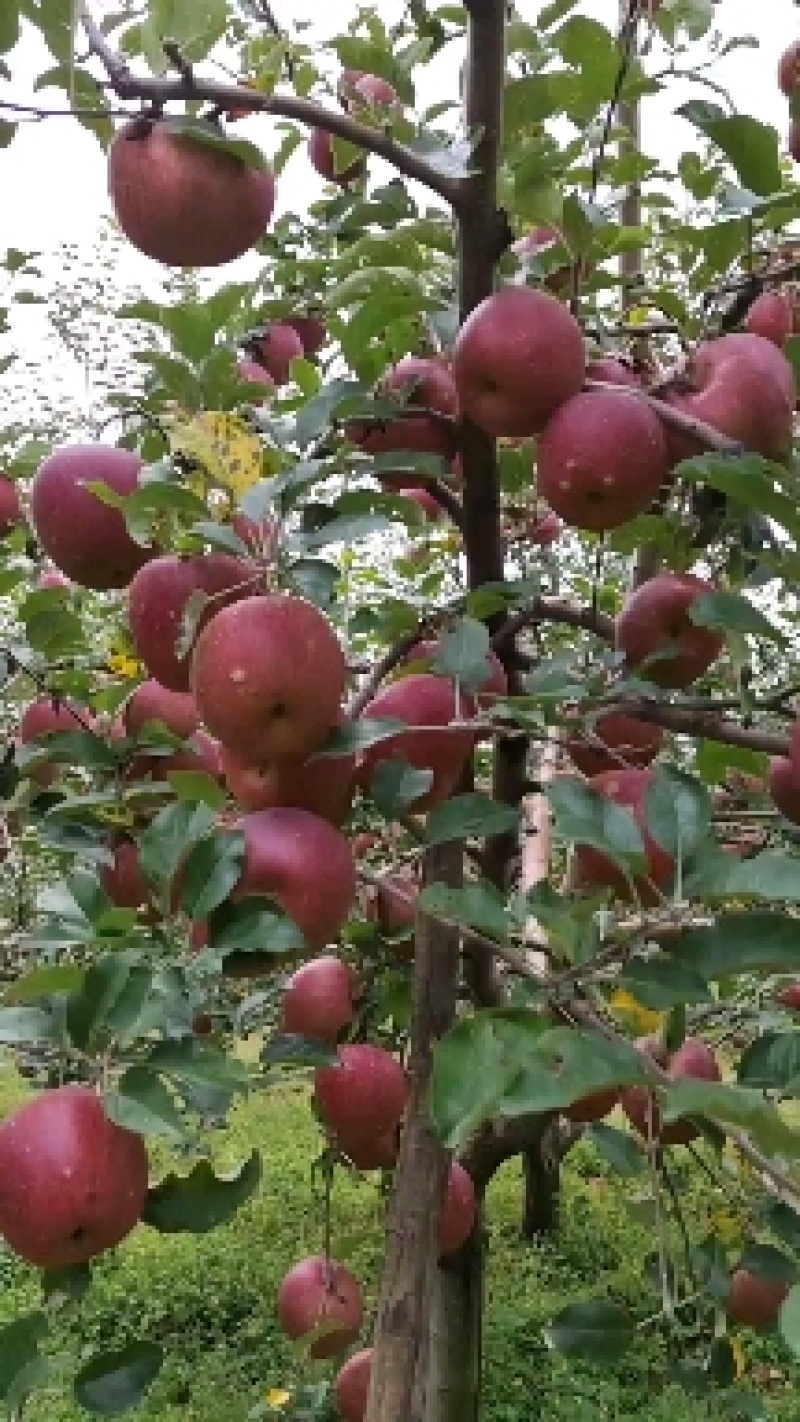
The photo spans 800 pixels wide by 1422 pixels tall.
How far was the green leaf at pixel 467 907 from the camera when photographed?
0.71 meters

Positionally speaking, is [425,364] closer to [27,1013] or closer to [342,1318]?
[27,1013]

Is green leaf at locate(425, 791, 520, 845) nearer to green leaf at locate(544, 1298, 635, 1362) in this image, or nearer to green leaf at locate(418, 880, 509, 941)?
green leaf at locate(418, 880, 509, 941)

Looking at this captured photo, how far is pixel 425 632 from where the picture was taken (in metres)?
1.05

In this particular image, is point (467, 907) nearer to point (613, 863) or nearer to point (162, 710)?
point (613, 863)

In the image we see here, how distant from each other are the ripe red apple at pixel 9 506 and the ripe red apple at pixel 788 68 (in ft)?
2.60

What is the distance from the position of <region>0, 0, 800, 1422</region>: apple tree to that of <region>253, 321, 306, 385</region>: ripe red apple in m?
0.09

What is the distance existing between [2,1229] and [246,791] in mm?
277

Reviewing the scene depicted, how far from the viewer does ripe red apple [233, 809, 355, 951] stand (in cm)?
79

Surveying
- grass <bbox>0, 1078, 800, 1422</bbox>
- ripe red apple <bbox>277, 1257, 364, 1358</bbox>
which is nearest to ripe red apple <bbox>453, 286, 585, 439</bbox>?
ripe red apple <bbox>277, 1257, 364, 1358</bbox>

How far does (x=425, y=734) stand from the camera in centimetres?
93

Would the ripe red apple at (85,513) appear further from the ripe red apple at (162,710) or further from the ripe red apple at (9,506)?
the ripe red apple at (9,506)

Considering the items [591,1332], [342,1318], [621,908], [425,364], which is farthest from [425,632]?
[342,1318]

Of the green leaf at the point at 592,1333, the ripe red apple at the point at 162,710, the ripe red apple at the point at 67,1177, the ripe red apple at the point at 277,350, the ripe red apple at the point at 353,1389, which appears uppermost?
the ripe red apple at the point at 277,350

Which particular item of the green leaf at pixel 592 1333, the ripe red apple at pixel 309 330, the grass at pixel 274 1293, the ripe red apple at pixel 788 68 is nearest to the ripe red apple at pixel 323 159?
the ripe red apple at pixel 309 330
